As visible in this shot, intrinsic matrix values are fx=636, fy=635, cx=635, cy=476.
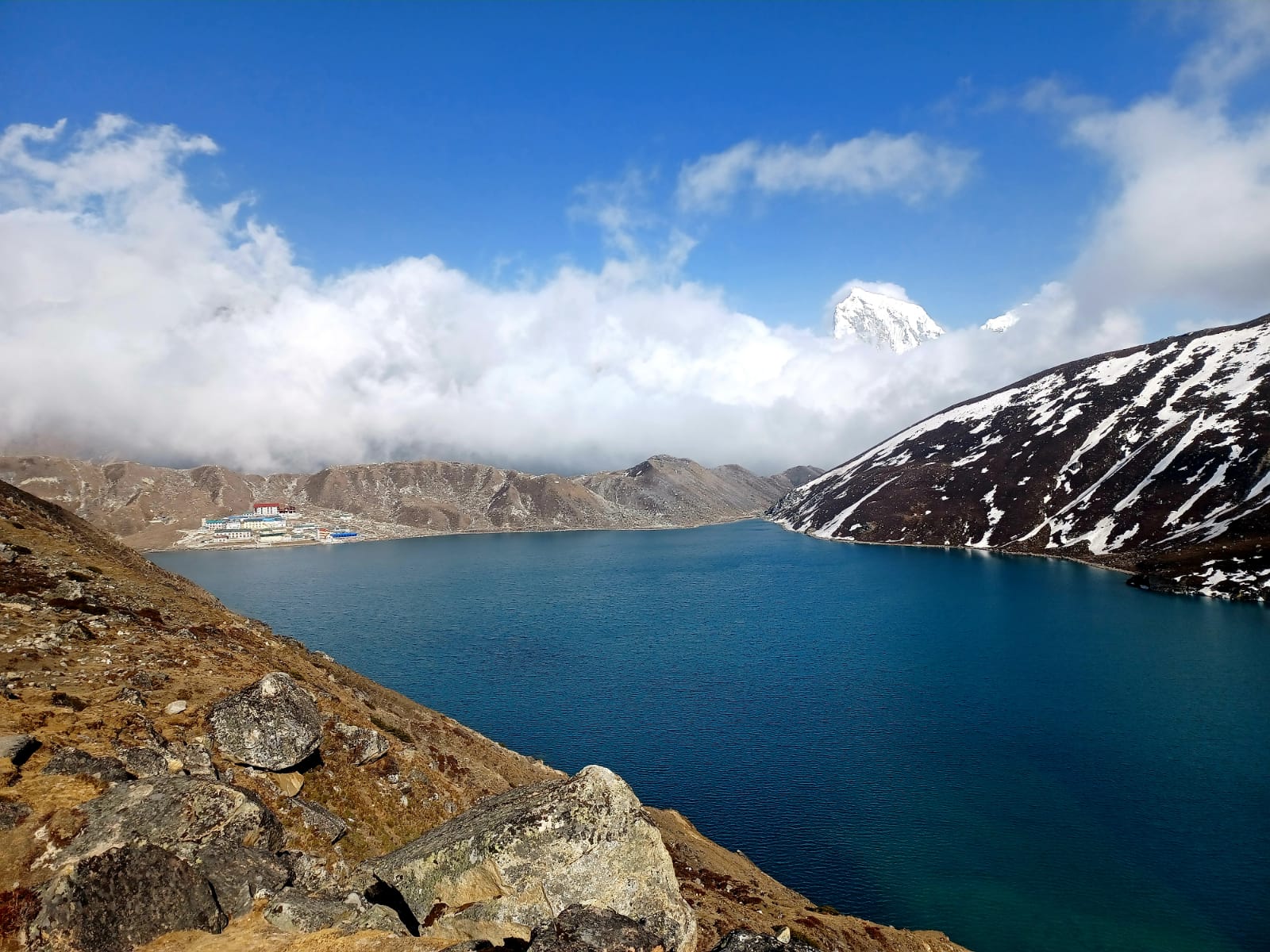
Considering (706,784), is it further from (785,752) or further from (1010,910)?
(1010,910)

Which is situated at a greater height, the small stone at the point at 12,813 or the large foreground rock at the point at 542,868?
the small stone at the point at 12,813

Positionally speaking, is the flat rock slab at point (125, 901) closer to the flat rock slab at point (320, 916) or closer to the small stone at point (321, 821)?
the flat rock slab at point (320, 916)

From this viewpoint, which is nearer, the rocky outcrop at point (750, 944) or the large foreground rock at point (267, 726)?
the rocky outcrop at point (750, 944)

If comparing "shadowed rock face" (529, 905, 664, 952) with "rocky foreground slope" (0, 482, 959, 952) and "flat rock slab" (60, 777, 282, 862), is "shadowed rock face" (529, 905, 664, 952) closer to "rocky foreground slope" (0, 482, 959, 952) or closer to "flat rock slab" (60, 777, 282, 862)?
"rocky foreground slope" (0, 482, 959, 952)

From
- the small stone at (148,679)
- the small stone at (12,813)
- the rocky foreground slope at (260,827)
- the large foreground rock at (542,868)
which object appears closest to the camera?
the rocky foreground slope at (260,827)

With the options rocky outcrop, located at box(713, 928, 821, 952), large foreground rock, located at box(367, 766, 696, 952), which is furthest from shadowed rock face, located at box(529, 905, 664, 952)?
large foreground rock, located at box(367, 766, 696, 952)

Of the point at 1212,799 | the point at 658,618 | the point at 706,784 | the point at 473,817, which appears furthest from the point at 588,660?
the point at 473,817

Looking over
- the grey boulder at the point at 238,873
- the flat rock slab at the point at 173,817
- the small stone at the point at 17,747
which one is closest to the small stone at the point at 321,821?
the flat rock slab at the point at 173,817
